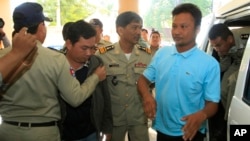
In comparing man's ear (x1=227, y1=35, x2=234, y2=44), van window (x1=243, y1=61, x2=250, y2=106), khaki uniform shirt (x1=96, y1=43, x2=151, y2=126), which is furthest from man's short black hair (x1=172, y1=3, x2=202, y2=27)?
man's ear (x1=227, y1=35, x2=234, y2=44)

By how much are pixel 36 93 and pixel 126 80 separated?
1.07m

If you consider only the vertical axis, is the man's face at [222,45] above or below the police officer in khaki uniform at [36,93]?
above

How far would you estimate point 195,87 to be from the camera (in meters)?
1.92

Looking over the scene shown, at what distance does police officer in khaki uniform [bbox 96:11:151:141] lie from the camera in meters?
2.81

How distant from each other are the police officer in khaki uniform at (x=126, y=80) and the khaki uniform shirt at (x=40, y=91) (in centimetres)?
84

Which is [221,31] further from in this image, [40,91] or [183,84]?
[40,91]

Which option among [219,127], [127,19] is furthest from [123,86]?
[219,127]

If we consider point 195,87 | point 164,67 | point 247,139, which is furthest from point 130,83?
point 247,139

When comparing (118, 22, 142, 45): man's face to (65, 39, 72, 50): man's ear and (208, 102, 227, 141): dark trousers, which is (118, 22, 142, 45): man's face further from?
(208, 102, 227, 141): dark trousers

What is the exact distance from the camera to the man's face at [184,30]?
6.49 feet

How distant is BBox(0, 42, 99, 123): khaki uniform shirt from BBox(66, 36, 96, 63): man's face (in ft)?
0.87

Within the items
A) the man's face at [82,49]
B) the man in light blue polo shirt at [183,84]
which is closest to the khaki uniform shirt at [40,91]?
the man's face at [82,49]

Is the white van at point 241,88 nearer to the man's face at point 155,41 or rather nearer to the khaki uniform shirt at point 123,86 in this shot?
the khaki uniform shirt at point 123,86

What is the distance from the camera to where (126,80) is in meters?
2.82
